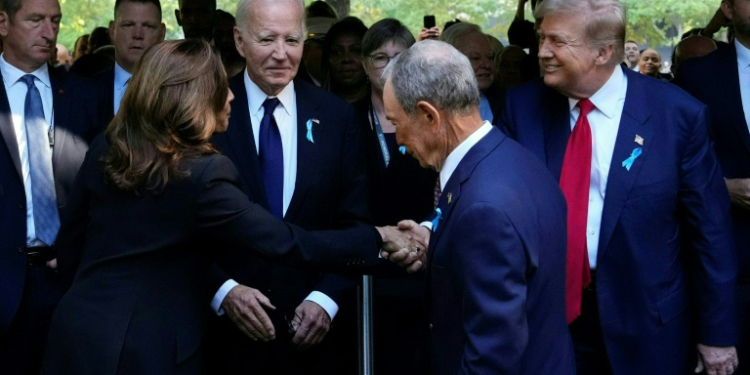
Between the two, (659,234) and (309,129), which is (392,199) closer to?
(309,129)

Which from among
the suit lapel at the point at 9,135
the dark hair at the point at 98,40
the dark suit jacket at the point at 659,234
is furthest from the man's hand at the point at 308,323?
the dark hair at the point at 98,40

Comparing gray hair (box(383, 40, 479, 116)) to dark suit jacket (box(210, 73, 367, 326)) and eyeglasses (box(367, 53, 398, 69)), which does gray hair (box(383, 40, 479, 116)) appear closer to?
dark suit jacket (box(210, 73, 367, 326))

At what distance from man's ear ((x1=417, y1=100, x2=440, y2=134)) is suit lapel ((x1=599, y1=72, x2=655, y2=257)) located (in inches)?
38.7

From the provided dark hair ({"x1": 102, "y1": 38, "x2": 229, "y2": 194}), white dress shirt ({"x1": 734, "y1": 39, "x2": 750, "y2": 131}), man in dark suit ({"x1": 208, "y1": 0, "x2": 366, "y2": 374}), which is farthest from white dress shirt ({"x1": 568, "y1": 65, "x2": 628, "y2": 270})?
dark hair ({"x1": 102, "y1": 38, "x2": 229, "y2": 194})

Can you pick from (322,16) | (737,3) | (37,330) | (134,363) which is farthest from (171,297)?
(322,16)

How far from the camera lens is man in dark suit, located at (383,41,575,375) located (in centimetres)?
271

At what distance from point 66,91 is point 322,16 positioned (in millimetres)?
4041

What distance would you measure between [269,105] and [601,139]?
1285 millimetres

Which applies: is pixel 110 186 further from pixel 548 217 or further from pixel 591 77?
pixel 591 77

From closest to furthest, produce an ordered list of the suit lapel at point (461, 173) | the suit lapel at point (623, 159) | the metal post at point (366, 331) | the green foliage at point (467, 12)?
1. the suit lapel at point (461, 173)
2. the suit lapel at point (623, 159)
3. the metal post at point (366, 331)
4. the green foliage at point (467, 12)

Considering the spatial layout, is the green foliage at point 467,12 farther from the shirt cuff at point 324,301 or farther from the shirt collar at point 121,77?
Answer: the shirt cuff at point 324,301

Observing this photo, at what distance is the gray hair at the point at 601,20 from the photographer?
12.2 feet

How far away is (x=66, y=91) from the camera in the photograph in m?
4.61

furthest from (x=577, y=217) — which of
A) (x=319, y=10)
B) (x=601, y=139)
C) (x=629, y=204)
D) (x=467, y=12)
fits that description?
(x=467, y=12)
